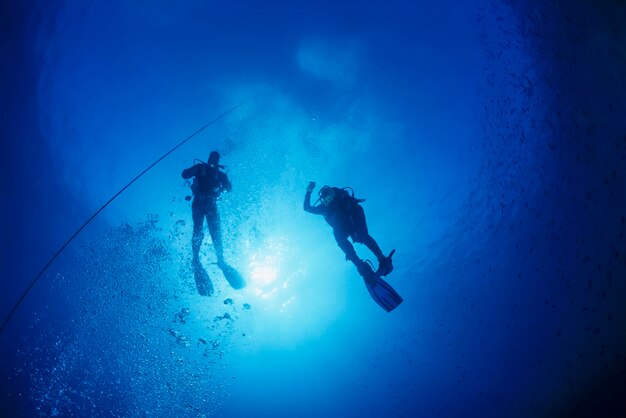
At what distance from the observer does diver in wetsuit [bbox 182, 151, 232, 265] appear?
25.0 ft

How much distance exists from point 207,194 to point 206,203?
0.25 metres

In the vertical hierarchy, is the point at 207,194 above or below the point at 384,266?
above

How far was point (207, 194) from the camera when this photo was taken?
774 cm

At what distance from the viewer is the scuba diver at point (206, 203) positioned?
7.64m

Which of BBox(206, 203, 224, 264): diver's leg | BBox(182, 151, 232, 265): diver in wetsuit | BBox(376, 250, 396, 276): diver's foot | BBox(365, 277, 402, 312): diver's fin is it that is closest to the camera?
BBox(376, 250, 396, 276): diver's foot

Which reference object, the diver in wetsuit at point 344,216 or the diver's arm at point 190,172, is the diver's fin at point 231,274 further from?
the diver in wetsuit at point 344,216

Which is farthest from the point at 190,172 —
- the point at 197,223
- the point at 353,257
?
the point at 353,257

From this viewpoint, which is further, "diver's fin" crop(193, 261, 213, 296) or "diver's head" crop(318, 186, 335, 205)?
"diver's fin" crop(193, 261, 213, 296)

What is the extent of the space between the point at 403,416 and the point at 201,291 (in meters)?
59.1

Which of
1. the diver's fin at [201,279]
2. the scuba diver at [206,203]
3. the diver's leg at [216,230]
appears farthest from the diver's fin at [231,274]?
the diver's fin at [201,279]

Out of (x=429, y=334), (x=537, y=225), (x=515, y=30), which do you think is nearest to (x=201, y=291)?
(x=515, y=30)

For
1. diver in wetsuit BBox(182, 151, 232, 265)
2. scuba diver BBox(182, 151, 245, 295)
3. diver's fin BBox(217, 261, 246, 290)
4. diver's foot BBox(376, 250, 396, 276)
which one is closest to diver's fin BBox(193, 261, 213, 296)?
scuba diver BBox(182, 151, 245, 295)

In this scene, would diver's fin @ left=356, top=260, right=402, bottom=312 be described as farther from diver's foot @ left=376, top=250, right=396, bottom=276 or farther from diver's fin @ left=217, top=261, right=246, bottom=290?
diver's fin @ left=217, top=261, right=246, bottom=290

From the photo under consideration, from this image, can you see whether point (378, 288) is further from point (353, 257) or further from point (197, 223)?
point (197, 223)
